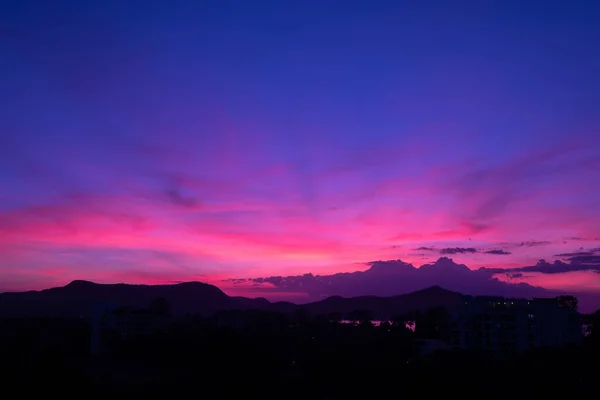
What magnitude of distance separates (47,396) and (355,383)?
18115mm

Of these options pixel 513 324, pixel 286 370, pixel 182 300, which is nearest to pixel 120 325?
pixel 286 370

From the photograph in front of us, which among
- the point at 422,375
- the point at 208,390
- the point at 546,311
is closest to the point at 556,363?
the point at 422,375

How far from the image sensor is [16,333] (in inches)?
2244

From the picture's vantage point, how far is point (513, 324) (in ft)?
149

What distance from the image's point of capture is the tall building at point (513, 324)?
44719 millimetres

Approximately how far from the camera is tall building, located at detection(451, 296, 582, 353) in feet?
147

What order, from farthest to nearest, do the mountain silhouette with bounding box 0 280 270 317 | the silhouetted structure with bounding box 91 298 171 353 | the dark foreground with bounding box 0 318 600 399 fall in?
the mountain silhouette with bounding box 0 280 270 317 → the silhouetted structure with bounding box 91 298 171 353 → the dark foreground with bounding box 0 318 600 399

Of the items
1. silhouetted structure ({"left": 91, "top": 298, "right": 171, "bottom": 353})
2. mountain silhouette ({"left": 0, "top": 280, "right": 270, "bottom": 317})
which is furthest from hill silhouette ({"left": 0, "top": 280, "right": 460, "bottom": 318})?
silhouetted structure ({"left": 91, "top": 298, "right": 171, "bottom": 353})

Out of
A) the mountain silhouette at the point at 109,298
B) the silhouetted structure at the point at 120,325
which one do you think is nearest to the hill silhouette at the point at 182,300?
the mountain silhouette at the point at 109,298

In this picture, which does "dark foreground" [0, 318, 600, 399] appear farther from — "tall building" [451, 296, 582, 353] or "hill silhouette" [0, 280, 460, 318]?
"hill silhouette" [0, 280, 460, 318]

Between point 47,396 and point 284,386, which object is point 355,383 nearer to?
point 284,386

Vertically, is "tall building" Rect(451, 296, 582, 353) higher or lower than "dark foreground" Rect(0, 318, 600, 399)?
higher

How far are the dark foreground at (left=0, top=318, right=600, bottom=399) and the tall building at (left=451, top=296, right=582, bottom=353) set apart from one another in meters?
2.75

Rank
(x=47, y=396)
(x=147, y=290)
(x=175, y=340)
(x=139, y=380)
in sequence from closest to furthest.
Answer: (x=47, y=396)
(x=139, y=380)
(x=175, y=340)
(x=147, y=290)
